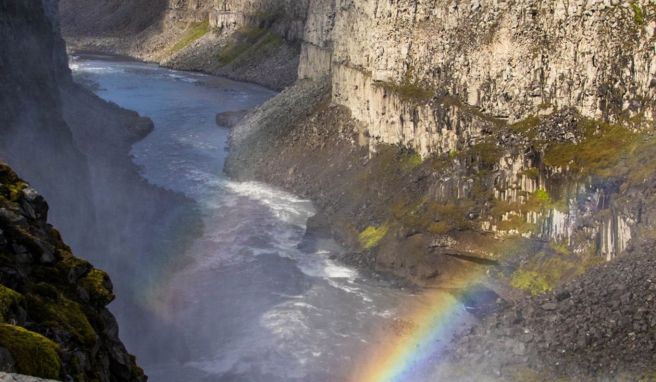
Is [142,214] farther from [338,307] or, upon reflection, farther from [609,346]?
[609,346]

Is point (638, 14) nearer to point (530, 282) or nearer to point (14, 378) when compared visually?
point (530, 282)

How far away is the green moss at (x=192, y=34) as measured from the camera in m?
167

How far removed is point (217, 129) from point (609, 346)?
74.7m

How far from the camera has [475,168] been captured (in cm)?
5538

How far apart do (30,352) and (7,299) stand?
1773mm

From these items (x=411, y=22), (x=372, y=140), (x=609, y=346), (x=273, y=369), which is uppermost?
(x=411, y=22)

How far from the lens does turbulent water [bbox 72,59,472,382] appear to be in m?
42.2

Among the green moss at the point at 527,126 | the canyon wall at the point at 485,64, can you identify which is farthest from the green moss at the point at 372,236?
the green moss at the point at 527,126

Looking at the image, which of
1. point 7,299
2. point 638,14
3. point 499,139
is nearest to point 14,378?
point 7,299

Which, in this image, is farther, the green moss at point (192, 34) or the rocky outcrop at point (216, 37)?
the green moss at point (192, 34)

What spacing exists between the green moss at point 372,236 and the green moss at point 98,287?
127 ft

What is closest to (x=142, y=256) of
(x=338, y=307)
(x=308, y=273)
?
(x=308, y=273)

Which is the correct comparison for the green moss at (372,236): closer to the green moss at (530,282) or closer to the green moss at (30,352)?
the green moss at (530,282)

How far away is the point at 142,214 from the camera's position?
211 ft
